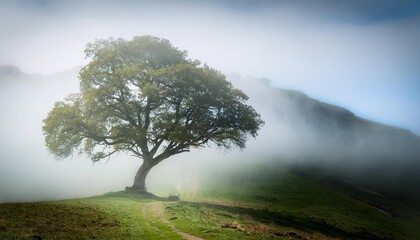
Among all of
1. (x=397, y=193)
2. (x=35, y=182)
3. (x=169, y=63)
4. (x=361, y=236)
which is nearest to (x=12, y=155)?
(x=35, y=182)

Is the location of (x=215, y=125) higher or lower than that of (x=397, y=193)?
higher

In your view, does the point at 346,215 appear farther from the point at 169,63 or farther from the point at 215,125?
the point at 169,63

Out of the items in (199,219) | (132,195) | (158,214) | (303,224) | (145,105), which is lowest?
(303,224)

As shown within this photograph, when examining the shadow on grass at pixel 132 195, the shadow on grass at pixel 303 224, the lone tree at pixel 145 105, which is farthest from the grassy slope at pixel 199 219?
the lone tree at pixel 145 105

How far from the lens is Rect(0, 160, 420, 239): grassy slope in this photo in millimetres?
25641

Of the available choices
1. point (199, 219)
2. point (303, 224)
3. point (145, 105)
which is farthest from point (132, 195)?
point (303, 224)

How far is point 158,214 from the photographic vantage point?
116ft

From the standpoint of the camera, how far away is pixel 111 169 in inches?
4122

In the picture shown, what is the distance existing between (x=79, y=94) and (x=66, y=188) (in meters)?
43.3

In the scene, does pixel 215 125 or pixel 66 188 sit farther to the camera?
pixel 66 188

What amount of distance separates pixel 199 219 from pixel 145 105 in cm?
2681

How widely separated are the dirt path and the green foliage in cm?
1409

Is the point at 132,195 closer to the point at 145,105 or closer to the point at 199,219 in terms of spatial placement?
→ the point at 145,105

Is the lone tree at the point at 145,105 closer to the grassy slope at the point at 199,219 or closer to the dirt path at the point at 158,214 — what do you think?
the grassy slope at the point at 199,219
